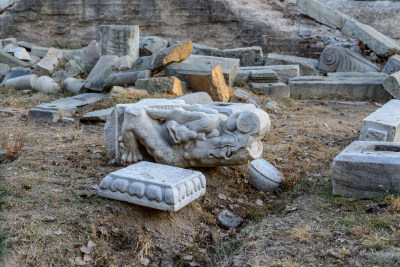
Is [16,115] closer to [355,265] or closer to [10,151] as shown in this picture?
[10,151]

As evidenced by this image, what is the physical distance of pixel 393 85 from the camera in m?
9.21

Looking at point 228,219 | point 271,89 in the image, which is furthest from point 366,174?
point 271,89

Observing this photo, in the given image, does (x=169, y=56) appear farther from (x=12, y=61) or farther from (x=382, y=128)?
(x=12, y=61)

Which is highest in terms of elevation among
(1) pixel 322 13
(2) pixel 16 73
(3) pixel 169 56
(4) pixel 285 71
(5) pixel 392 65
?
(1) pixel 322 13

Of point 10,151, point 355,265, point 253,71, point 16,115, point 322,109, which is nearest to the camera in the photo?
point 355,265

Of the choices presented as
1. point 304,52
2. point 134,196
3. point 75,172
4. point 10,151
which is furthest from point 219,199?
point 304,52

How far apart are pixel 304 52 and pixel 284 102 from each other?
3770 millimetres

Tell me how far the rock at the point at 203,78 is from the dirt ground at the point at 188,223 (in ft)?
10.4

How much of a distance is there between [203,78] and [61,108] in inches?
103

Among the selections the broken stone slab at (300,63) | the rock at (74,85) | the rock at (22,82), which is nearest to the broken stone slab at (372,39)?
the broken stone slab at (300,63)

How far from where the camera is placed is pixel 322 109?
877 cm

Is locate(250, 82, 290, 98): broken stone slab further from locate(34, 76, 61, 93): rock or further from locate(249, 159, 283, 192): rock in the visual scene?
locate(249, 159, 283, 192): rock

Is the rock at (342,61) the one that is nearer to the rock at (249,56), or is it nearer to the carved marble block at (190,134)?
the rock at (249,56)

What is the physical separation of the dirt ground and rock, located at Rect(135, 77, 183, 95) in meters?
2.94
